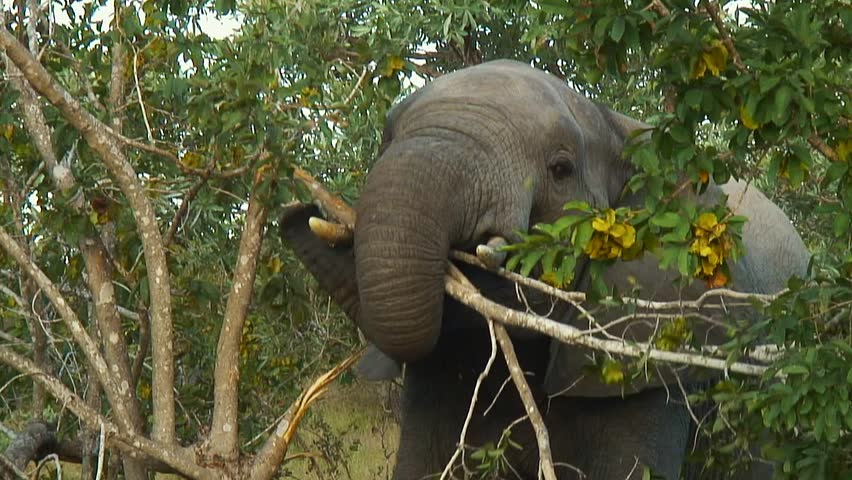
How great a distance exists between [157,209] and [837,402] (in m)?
3.56

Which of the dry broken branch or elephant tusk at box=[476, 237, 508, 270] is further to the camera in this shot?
elephant tusk at box=[476, 237, 508, 270]

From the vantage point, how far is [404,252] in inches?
199

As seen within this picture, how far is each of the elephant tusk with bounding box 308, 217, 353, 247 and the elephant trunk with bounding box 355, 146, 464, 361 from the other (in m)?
0.16

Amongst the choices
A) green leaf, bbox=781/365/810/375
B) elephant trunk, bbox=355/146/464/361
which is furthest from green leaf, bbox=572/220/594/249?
elephant trunk, bbox=355/146/464/361

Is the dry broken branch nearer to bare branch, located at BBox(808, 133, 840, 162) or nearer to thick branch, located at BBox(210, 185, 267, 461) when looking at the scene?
bare branch, located at BBox(808, 133, 840, 162)

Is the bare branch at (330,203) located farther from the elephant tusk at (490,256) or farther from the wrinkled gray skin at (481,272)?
the elephant tusk at (490,256)

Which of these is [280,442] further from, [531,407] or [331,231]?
[531,407]

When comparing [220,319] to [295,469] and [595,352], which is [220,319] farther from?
[295,469]

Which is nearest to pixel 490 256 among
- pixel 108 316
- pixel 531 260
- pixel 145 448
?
pixel 531 260

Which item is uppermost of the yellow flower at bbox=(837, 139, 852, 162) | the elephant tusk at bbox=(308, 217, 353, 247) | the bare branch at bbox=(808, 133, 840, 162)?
the elephant tusk at bbox=(308, 217, 353, 247)

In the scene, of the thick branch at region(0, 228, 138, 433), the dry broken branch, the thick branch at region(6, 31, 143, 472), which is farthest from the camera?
the thick branch at region(6, 31, 143, 472)

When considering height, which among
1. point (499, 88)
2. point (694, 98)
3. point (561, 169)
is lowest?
point (694, 98)

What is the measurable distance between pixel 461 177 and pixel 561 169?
0.62 metres

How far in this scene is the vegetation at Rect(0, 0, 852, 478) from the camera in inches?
165
